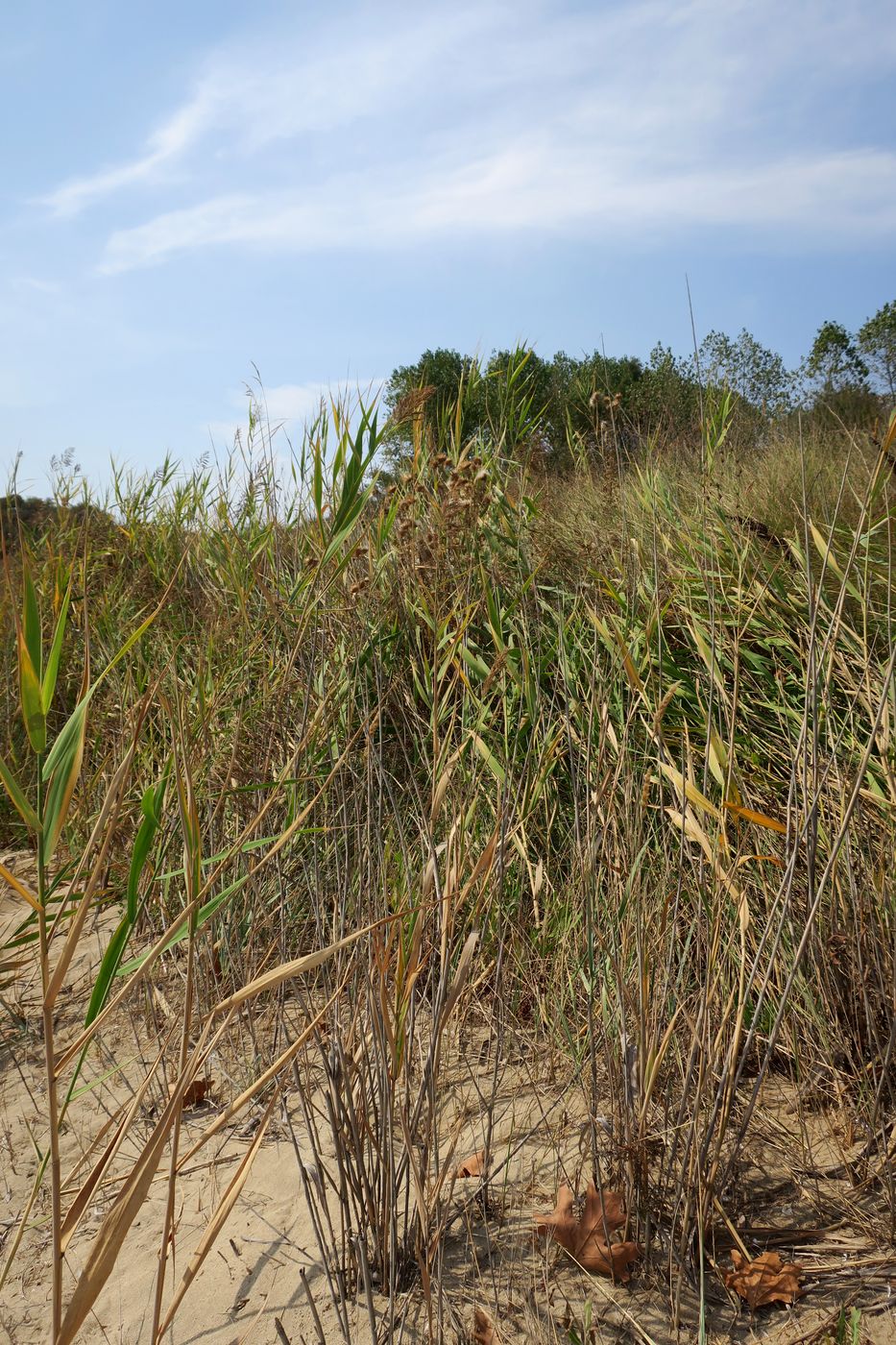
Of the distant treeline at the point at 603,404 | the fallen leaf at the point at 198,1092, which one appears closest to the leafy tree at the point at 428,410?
the distant treeline at the point at 603,404

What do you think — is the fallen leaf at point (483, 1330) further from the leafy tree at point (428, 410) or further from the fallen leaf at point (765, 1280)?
the leafy tree at point (428, 410)

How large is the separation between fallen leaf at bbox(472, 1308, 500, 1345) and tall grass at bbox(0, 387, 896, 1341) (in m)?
0.16

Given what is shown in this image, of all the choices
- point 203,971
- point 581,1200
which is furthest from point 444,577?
point 581,1200

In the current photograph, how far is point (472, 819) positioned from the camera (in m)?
2.62

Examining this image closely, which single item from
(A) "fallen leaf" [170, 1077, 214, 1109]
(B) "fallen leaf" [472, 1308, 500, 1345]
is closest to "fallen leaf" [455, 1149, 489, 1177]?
(B) "fallen leaf" [472, 1308, 500, 1345]

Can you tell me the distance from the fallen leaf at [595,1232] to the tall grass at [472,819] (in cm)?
6

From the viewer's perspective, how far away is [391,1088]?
135 cm

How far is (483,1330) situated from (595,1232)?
232 mm

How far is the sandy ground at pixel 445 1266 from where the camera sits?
140 cm

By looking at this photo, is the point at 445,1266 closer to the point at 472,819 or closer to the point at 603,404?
the point at 472,819

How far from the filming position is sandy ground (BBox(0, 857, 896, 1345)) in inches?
55.2

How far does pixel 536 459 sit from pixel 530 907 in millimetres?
2751

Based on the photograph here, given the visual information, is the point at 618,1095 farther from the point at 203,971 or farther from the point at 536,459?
the point at 536,459

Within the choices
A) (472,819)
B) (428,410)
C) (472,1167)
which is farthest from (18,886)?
(428,410)
